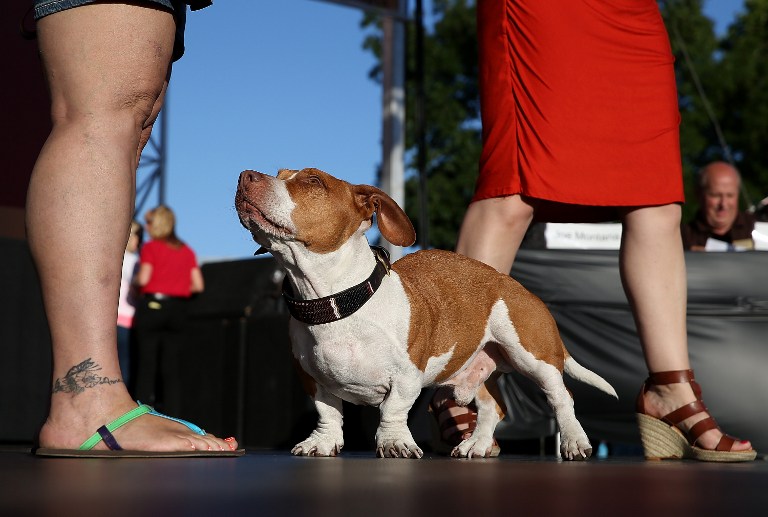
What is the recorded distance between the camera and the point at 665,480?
1652mm

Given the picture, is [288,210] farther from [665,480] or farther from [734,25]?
[734,25]

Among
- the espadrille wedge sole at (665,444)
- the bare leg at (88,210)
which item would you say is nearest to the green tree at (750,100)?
the espadrille wedge sole at (665,444)

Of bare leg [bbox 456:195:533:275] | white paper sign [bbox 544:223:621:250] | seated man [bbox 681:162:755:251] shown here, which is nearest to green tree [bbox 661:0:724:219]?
seated man [bbox 681:162:755:251]

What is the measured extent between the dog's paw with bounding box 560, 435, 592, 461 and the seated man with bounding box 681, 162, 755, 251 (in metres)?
3.53

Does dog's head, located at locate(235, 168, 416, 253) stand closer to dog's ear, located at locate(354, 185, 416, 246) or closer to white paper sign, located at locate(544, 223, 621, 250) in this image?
dog's ear, located at locate(354, 185, 416, 246)

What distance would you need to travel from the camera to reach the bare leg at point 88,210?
2.00 metres

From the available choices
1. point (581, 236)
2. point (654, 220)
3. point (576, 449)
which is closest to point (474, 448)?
point (576, 449)

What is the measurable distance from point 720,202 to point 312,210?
420 cm

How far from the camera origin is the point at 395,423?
2359 millimetres

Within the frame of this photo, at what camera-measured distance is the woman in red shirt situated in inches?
264

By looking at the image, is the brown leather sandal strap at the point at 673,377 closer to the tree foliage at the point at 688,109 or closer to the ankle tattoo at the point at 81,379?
the ankle tattoo at the point at 81,379

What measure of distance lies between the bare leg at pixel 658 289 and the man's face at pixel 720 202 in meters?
3.22

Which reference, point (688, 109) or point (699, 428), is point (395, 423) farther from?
point (688, 109)

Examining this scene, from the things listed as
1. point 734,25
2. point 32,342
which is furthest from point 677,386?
point 734,25
